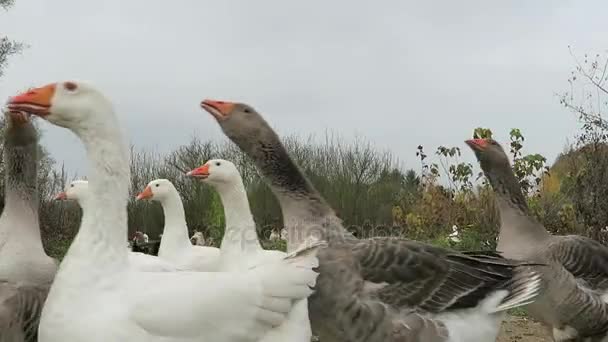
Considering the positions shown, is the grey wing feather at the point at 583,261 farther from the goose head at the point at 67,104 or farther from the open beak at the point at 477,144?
the goose head at the point at 67,104

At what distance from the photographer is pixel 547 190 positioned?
13.9 m

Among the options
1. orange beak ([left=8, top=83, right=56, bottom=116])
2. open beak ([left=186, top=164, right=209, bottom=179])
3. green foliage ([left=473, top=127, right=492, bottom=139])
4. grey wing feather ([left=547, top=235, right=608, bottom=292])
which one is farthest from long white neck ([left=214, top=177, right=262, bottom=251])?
green foliage ([left=473, top=127, right=492, bottom=139])

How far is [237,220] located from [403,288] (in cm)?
258

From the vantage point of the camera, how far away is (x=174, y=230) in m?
7.25

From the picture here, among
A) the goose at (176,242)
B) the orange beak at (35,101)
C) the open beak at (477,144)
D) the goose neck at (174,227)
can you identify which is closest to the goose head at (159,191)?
the goose at (176,242)

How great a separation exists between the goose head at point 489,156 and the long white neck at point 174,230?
3.08 meters

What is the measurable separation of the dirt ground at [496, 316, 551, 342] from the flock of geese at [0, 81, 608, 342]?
1.73m

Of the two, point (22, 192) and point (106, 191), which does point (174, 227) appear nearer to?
Result: point (22, 192)

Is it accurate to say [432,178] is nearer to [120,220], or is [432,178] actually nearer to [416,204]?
[416,204]

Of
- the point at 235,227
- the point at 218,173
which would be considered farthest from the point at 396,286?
the point at 218,173

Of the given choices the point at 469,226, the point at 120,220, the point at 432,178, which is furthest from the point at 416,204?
the point at 120,220

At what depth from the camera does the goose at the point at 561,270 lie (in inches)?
193

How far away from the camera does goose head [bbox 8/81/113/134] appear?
299 centimetres

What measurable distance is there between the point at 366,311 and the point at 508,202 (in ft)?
7.66
